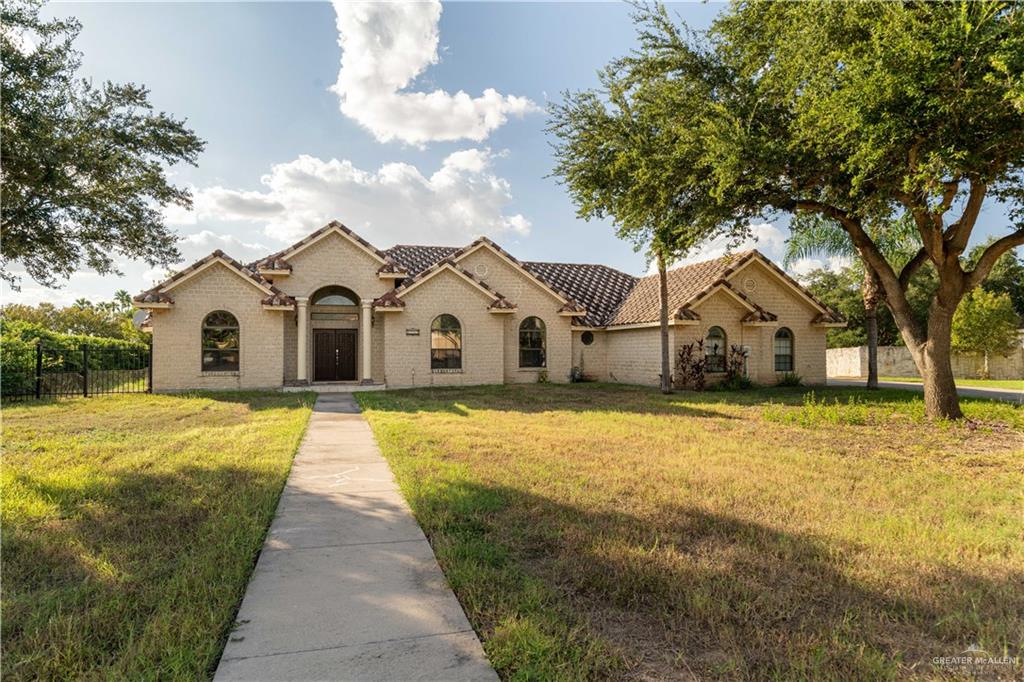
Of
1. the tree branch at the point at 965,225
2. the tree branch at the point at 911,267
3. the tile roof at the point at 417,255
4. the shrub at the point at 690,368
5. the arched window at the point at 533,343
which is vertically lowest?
the shrub at the point at 690,368

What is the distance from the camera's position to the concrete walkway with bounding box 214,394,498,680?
9.05ft

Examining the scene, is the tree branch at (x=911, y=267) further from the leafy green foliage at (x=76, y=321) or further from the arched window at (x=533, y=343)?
the leafy green foliage at (x=76, y=321)

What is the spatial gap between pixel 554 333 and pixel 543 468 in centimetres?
1689

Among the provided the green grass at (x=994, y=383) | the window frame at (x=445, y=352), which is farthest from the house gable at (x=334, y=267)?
the green grass at (x=994, y=383)

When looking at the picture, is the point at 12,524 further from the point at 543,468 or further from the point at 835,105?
the point at 835,105

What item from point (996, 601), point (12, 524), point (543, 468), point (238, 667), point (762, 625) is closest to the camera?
point (238, 667)

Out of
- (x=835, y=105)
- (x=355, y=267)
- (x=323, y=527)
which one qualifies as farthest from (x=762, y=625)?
(x=355, y=267)

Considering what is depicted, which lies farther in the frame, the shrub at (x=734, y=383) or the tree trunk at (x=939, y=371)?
the shrub at (x=734, y=383)

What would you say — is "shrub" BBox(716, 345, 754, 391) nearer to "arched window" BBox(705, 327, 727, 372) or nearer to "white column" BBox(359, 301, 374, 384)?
"arched window" BBox(705, 327, 727, 372)

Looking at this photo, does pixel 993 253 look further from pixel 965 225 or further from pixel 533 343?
pixel 533 343

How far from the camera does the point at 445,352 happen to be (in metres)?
21.8

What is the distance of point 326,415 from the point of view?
13234 mm

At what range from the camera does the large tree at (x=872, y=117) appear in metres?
8.63

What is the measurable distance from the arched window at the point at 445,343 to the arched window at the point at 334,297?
387cm
